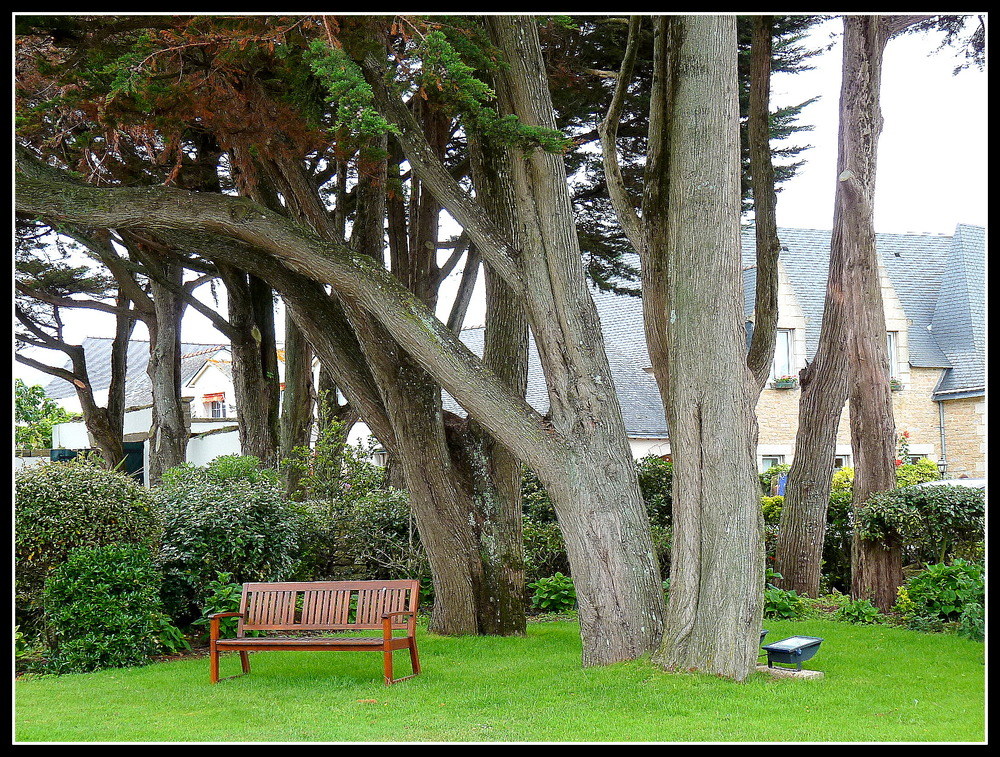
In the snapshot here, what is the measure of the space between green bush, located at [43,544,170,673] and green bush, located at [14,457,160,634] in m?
0.19

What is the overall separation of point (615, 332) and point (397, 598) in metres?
18.8

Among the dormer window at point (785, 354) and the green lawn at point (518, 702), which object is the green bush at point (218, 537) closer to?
the green lawn at point (518, 702)

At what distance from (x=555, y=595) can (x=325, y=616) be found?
4365 mm

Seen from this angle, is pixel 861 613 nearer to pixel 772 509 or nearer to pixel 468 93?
pixel 772 509

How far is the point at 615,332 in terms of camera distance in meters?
26.0

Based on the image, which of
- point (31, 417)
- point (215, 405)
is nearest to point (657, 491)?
point (31, 417)

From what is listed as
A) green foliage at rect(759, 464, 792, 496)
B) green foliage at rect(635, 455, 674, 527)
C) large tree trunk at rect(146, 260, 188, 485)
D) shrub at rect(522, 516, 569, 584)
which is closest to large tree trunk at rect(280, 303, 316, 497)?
large tree trunk at rect(146, 260, 188, 485)

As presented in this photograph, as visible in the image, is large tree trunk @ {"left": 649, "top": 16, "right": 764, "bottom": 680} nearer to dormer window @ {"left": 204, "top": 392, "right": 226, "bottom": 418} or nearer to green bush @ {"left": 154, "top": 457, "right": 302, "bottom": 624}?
green bush @ {"left": 154, "top": 457, "right": 302, "bottom": 624}

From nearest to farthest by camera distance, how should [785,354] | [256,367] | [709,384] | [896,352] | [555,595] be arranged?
[709,384] → [555,595] → [256,367] → [785,354] → [896,352]

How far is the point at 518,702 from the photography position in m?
6.59

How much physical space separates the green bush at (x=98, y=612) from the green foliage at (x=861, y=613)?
7388 mm
